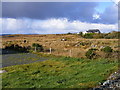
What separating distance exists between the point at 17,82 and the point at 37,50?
21901 mm

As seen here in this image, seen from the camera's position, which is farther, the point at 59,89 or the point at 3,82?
the point at 3,82

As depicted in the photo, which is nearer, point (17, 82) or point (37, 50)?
point (17, 82)

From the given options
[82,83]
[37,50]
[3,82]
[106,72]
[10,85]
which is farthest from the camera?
[37,50]

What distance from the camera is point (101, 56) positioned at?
22516mm

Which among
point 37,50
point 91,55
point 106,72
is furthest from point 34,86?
point 37,50

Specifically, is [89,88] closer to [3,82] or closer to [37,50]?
[3,82]

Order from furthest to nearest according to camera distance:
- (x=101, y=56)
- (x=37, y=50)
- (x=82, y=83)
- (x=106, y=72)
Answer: (x=37, y=50), (x=101, y=56), (x=106, y=72), (x=82, y=83)

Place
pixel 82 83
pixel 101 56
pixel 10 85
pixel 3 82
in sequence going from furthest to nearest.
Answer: pixel 101 56 → pixel 3 82 → pixel 10 85 → pixel 82 83

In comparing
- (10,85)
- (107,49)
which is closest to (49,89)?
(10,85)

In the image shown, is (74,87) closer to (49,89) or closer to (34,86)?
(49,89)

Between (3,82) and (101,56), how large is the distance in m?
12.9

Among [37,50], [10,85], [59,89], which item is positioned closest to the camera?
[59,89]

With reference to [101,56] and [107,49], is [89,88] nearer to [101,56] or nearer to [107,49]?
[101,56]

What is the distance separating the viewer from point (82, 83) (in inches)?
412
